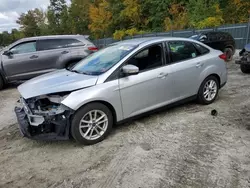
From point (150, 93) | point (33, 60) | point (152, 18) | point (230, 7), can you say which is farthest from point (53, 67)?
point (152, 18)

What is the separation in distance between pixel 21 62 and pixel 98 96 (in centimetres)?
545

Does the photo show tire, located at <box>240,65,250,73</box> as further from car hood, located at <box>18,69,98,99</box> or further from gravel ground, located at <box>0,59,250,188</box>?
car hood, located at <box>18,69,98,99</box>

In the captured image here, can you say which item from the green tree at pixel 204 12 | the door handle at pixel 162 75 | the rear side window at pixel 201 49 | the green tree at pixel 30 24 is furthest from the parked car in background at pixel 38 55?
the green tree at pixel 30 24

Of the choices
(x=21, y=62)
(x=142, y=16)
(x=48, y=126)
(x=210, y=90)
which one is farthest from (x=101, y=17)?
(x=48, y=126)

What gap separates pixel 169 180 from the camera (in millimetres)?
2686

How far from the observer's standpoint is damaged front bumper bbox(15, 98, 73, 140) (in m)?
3.35

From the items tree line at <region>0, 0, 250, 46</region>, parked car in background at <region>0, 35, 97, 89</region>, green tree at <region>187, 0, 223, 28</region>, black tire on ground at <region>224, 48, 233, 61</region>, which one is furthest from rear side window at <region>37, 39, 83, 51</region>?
green tree at <region>187, 0, 223, 28</region>

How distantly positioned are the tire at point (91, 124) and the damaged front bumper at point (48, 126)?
0.38 ft

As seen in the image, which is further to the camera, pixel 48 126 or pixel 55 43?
pixel 55 43

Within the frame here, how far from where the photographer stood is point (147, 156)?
320 cm

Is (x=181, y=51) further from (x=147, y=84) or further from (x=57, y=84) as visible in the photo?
(x=57, y=84)

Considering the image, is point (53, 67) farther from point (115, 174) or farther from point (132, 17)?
point (132, 17)

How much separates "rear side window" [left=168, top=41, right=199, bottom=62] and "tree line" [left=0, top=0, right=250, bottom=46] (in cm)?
1920

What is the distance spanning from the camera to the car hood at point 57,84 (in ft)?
11.4
